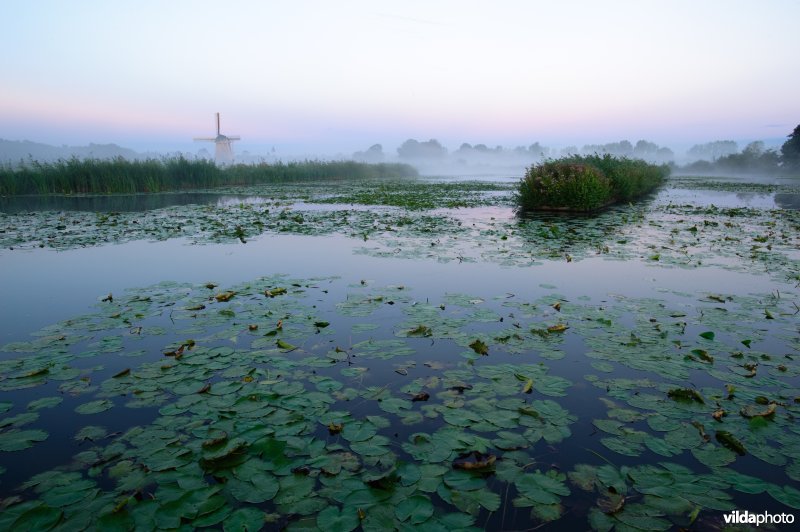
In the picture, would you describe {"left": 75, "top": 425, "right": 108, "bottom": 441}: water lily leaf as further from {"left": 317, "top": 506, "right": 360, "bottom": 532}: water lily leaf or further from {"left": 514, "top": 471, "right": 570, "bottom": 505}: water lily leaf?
{"left": 514, "top": 471, "right": 570, "bottom": 505}: water lily leaf

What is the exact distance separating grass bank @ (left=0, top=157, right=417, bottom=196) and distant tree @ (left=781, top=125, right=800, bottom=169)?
64.5 m

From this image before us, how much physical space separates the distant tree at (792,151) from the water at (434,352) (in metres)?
65.7

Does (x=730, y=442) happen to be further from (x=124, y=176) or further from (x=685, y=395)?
(x=124, y=176)

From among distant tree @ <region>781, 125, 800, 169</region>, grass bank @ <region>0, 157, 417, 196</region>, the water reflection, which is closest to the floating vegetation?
the water reflection

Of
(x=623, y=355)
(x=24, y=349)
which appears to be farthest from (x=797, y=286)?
(x=24, y=349)

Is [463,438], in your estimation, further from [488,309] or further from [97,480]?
[488,309]

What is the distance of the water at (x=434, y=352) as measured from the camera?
2.60 meters

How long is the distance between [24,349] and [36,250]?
6.29 m

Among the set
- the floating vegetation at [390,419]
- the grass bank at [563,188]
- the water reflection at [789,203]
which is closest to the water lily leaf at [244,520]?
the floating vegetation at [390,419]

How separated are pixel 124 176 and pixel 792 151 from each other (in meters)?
78.5

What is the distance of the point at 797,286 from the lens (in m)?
6.58

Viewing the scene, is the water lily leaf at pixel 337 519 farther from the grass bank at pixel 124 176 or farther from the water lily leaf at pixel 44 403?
the grass bank at pixel 124 176

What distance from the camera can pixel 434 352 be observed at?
170 inches

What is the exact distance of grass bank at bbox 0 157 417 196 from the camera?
73.8 feet
